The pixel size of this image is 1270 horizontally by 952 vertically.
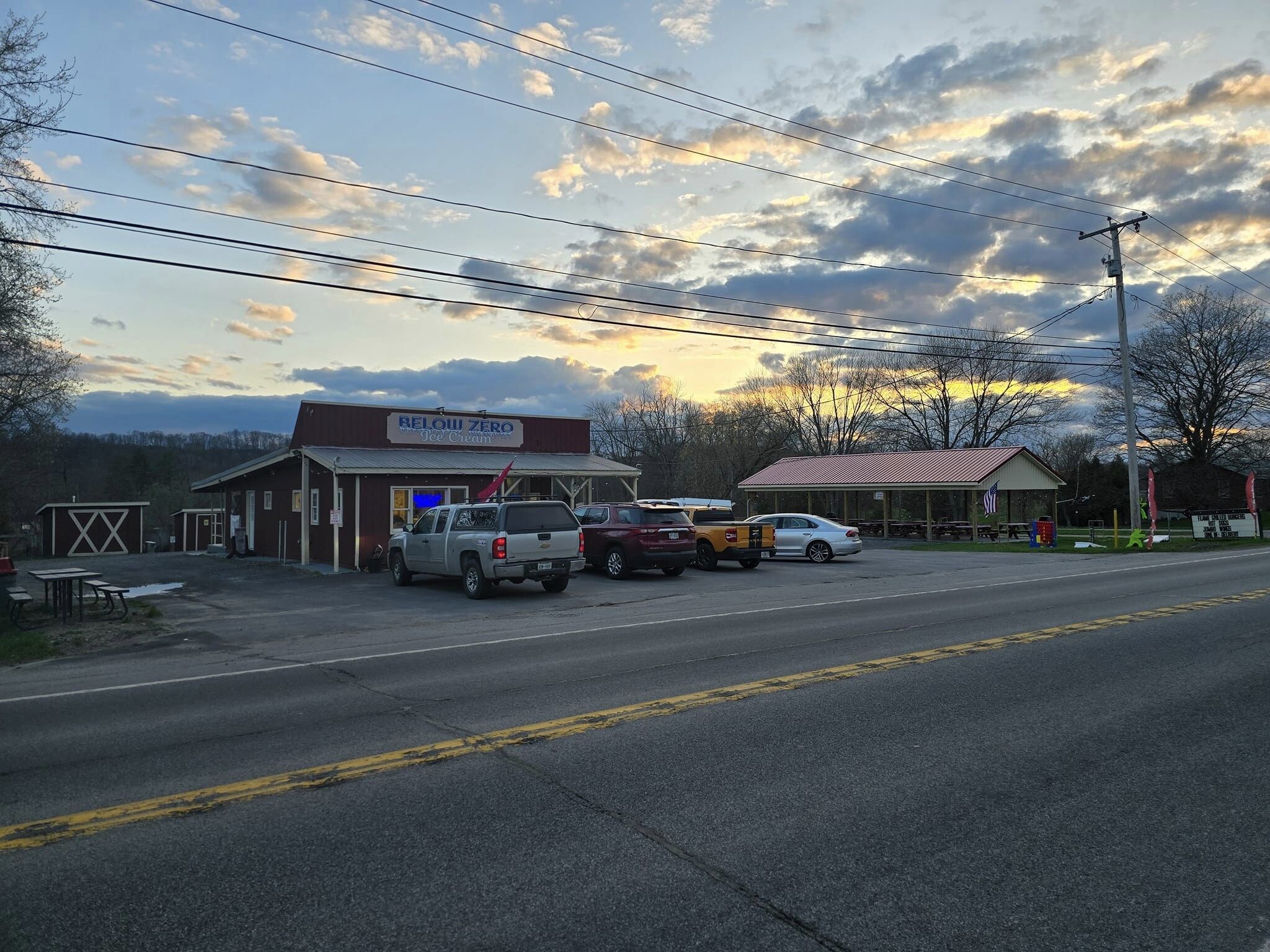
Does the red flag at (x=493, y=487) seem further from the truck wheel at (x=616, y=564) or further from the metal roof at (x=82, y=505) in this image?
the metal roof at (x=82, y=505)

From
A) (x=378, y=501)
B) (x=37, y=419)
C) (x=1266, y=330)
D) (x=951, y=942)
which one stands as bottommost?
(x=951, y=942)

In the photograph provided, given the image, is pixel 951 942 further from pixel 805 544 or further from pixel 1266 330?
Answer: pixel 1266 330

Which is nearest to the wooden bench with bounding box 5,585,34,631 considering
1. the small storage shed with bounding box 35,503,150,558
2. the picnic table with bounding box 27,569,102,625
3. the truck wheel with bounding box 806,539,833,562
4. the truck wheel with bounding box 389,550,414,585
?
the picnic table with bounding box 27,569,102,625

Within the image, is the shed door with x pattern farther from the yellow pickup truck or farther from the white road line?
the white road line

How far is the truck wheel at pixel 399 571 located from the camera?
1950cm

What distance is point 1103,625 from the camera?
1114 centimetres

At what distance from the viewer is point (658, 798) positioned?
4.87 metres

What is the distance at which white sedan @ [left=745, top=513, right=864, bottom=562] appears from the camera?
26.4 metres

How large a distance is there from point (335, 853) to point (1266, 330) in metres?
61.2

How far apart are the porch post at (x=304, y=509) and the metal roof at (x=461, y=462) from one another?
647mm

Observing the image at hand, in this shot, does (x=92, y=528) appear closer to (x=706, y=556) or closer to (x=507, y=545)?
(x=706, y=556)

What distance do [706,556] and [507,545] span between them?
8.13 metres

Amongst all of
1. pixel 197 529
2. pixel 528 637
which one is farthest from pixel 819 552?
pixel 197 529

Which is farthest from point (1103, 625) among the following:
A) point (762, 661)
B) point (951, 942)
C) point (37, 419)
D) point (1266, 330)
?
point (1266, 330)
